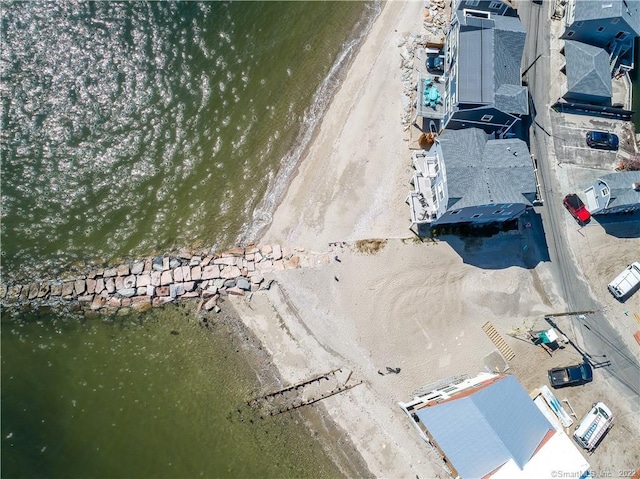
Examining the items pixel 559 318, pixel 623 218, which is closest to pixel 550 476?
pixel 559 318

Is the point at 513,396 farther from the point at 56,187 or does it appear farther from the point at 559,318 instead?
the point at 56,187

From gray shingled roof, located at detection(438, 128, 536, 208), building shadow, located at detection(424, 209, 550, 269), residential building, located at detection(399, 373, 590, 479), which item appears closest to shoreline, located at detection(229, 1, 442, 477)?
residential building, located at detection(399, 373, 590, 479)

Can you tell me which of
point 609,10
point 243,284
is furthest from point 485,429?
point 609,10

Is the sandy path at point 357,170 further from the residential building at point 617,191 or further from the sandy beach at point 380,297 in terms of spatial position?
the residential building at point 617,191

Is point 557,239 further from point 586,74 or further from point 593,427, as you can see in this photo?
point 593,427

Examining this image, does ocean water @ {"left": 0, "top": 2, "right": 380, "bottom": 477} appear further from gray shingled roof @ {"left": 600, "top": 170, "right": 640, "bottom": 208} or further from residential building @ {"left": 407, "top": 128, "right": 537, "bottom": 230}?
gray shingled roof @ {"left": 600, "top": 170, "right": 640, "bottom": 208}
